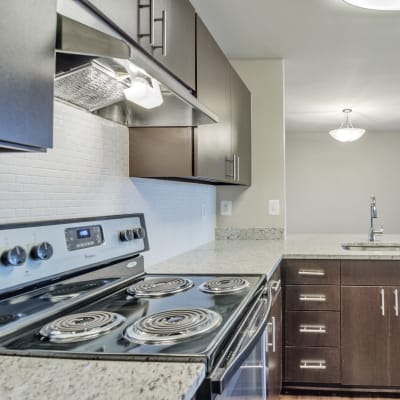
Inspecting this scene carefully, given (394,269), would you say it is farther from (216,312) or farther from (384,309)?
(216,312)

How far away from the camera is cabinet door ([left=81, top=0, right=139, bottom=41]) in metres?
1.00

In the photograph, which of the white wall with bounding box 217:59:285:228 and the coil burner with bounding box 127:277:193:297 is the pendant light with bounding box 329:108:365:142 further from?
the coil burner with bounding box 127:277:193:297

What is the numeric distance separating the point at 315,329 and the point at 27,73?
2203 millimetres

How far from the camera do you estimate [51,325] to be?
40.7 inches

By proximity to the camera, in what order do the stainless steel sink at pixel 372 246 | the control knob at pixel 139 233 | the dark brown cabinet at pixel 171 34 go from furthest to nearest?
the stainless steel sink at pixel 372 246
the control knob at pixel 139 233
the dark brown cabinet at pixel 171 34

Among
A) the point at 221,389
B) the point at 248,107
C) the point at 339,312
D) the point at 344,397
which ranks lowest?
the point at 344,397

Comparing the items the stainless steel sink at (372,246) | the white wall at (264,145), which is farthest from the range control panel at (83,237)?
the stainless steel sink at (372,246)

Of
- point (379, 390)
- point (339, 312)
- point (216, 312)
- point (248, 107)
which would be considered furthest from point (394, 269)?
point (216, 312)

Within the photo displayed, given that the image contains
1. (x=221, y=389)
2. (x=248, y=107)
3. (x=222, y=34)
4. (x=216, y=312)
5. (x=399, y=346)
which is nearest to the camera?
(x=221, y=389)

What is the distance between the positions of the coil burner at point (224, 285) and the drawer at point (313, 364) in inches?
43.1

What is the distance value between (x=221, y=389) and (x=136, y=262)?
0.95 metres

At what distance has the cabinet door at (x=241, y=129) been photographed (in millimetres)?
2543

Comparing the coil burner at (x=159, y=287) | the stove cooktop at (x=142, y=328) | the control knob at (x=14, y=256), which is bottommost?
the stove cooktop at (x=142, y=328)

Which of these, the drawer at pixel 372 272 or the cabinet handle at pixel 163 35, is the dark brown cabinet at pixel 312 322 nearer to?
the drawer at pixel 372 272
